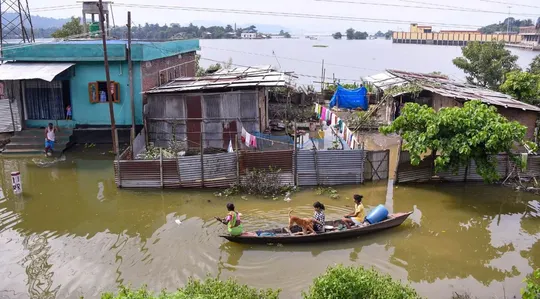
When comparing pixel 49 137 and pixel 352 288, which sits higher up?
pixel 352 288

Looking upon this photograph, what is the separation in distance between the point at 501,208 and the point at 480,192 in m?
1.09

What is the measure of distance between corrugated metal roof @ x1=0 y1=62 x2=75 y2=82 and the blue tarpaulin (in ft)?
47.5

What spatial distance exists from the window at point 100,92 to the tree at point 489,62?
66.7ft

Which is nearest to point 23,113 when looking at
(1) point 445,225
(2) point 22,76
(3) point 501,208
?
(2) point 22,76

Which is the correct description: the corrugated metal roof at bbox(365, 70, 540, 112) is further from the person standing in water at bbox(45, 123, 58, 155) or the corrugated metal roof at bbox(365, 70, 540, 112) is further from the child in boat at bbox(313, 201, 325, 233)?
the person standing in water at bbox(45, 123, 58, 155)

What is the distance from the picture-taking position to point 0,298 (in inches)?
333

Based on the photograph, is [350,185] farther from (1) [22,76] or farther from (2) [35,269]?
(1) [22,76]

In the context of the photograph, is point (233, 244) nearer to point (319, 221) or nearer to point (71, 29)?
point (319, 221)

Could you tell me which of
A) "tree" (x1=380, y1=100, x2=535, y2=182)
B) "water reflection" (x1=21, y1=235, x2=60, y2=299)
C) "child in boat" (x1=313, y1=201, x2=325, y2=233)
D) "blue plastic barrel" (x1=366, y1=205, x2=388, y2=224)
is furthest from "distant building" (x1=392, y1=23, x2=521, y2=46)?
"water reflection" (x1=21, y1=235, x2=60, y2=299)

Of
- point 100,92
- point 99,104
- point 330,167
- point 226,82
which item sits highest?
point 226,82

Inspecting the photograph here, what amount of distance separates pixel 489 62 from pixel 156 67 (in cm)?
1948

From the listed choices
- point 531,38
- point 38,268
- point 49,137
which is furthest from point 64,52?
point 531,38

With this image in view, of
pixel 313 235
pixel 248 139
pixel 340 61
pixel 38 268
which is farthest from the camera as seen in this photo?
pixel 340 61

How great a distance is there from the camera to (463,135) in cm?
1284
